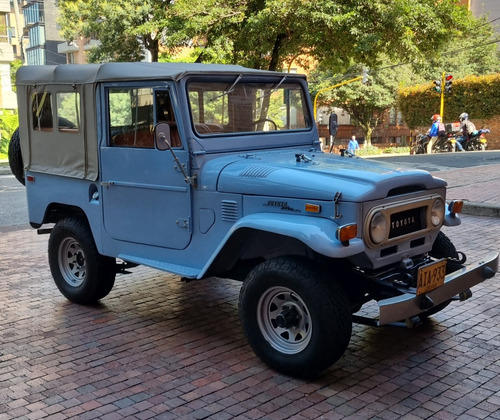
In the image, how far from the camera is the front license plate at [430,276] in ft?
13.8

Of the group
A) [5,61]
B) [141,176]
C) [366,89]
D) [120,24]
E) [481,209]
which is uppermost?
[5,61]

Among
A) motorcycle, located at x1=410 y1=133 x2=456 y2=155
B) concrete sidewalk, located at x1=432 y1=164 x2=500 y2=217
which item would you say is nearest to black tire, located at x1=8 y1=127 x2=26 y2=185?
concrete sidewalk, located at x1=432 y1=164 x2=500 y2=217

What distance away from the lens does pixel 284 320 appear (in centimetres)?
433

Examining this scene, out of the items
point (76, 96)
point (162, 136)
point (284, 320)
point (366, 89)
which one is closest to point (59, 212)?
point (76, 96)

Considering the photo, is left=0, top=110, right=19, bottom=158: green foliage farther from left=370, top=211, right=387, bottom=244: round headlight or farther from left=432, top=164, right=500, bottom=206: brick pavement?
left=370, top=211, right=387, bottom=244: round headlight

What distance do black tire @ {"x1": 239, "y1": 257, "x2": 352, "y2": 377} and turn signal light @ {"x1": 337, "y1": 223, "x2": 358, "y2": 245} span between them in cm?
32

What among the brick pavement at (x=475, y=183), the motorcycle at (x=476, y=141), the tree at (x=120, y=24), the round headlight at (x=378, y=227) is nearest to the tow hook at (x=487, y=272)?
the round headlight at (x=378, y=227)

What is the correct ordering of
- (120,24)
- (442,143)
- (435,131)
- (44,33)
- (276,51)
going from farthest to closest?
(44,33), (442,143), (435,131), (120,24), (276,51)

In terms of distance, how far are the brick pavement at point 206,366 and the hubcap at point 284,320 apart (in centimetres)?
23

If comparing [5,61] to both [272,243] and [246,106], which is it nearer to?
[246,106]

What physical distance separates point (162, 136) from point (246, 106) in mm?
986

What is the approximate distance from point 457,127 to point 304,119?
23.1m

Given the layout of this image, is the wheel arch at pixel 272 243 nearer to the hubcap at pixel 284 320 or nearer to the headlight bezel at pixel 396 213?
the headlight bezel at pixel 396 213

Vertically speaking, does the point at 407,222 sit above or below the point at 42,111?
below
